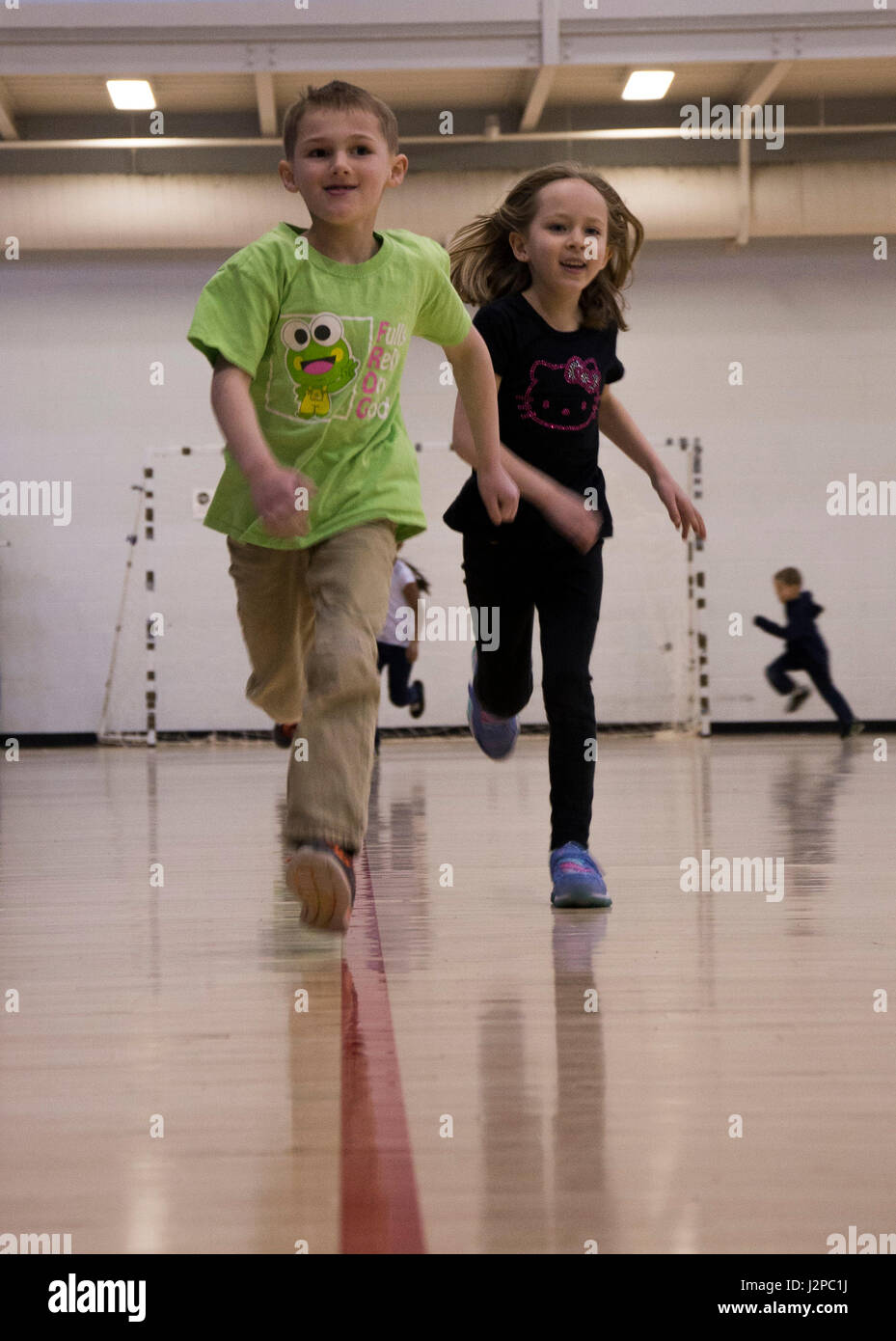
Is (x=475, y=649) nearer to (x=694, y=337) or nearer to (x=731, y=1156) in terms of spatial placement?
(x=731, y=1156)

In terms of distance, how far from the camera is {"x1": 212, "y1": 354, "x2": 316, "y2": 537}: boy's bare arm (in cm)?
202

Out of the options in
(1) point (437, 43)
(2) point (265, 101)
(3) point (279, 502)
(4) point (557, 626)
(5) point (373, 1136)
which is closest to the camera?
(5) point (373, 1136)

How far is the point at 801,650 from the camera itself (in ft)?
33.5

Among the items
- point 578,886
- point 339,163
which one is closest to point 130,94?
point 339,163

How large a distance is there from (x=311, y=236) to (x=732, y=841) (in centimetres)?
200

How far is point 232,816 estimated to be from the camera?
4875mm

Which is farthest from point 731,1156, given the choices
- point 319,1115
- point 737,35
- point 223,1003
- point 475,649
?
point 737,35

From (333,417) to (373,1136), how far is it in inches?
56.0

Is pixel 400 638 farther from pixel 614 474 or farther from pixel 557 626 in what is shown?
pixel 557 626

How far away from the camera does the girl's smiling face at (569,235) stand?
292 cm

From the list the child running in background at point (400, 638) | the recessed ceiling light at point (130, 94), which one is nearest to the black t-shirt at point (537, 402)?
the child running in background at point (400, 638)

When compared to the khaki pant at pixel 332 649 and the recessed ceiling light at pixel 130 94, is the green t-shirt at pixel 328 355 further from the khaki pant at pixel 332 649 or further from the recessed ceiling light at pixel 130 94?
the recessed ceiling light at pixel 130 94

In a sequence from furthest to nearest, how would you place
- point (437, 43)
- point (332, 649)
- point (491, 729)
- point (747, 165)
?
1. point (747, 165)
2. point (437, 43)
3. point (491, 729)
4. point (332, 649)

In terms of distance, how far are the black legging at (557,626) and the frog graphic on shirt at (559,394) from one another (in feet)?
0.83
